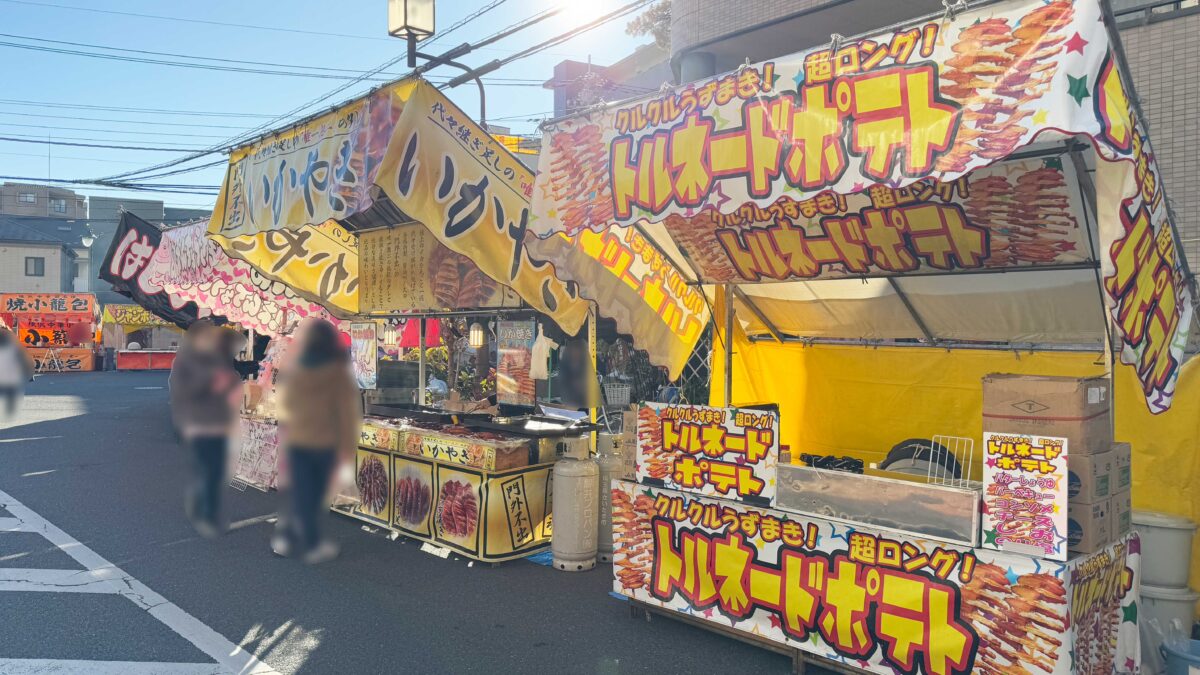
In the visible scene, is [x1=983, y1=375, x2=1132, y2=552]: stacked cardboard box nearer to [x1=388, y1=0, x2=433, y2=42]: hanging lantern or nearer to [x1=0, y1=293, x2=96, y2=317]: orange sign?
[x1=388, y1=0, x2=433, y2=42]: hanging lantern

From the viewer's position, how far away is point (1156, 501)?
22.0 ft

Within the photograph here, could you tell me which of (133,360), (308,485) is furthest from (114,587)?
(308,485)

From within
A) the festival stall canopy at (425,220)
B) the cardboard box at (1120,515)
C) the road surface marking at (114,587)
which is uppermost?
the festival stall canopy at (425,220)

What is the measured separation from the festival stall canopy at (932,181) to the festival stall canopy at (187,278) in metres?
3.15

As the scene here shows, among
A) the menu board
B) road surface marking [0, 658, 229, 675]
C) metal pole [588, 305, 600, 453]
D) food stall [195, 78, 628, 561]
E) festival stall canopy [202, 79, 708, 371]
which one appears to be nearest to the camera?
festival stall canopy [202, 79, 708, 371]

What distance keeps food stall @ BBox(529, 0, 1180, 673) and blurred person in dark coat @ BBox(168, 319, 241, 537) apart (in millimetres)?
3684

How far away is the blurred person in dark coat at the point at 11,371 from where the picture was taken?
28.1 inches

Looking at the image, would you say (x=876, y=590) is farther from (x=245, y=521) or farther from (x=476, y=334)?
(x=476, y=334)

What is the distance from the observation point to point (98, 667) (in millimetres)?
6262

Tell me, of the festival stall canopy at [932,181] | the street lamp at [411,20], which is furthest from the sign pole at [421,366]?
the street lamp at [411,20]

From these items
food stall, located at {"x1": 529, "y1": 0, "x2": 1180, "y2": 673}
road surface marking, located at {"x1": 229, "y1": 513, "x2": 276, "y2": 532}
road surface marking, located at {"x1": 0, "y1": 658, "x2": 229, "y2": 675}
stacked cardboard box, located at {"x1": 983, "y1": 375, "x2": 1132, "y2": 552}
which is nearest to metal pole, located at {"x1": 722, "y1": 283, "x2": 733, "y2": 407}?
food stall, located at {"x1": 529, "y1": 0, "x2": 1180, "y2": 673}

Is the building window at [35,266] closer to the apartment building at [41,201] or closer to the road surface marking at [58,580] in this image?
the apartment building at [41,201]

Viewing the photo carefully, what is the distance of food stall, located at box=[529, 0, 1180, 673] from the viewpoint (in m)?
3.81

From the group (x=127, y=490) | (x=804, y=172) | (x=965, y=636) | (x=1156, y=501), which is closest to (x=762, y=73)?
(x=804, y=172)
